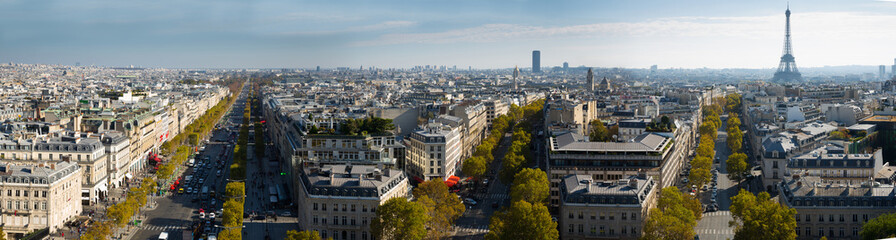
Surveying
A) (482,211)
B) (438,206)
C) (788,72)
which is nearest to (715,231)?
(482,211)

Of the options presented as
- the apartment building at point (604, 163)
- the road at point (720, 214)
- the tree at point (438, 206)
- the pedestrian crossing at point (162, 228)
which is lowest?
the pedestrian crossing at point (162, 228)

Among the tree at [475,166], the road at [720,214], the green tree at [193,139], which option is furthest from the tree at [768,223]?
the green tree at [193,139]

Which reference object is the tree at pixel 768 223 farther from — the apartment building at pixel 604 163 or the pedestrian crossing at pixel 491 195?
the pedestrian crossing at pixel 491 195

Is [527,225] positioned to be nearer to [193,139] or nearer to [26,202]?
[26,202]

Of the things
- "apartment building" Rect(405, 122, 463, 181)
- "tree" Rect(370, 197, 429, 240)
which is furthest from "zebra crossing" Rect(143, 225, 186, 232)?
"apartment building" Rect(405, 122, 463, 181)

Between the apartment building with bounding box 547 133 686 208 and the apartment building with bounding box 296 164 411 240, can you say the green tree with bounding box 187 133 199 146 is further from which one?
the apartment building with bounding box 547 133 686 208

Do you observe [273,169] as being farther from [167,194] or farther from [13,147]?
[13,147]
